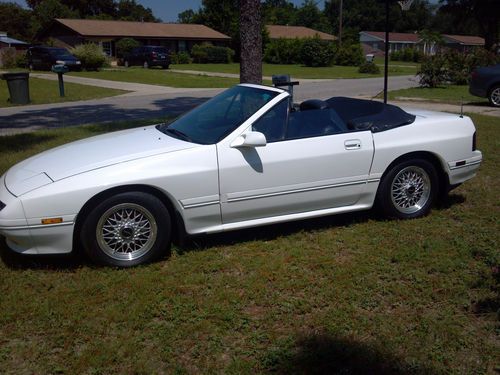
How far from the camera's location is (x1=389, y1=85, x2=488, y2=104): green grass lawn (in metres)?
16.6

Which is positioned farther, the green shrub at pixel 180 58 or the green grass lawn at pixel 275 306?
the green shrub at pixel 180 58

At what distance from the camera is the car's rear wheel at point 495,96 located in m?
14.8

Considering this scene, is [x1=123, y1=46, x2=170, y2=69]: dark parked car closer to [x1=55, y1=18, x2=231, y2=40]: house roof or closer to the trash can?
[x1=55, y1=18, x2=231, y2=40]: house roof

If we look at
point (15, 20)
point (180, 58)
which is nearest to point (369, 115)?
point (180, 58)

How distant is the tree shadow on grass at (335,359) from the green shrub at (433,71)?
2003 cm

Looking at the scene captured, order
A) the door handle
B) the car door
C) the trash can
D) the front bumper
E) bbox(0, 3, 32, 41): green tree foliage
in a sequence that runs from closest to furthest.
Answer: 1. the front bumper
2. the car door
3. the door handle
4. the trash can
5. bbox(0, 3, 32, 41): green tree foliage

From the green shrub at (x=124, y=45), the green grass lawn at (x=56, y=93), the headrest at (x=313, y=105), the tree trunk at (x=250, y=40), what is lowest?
the green grass lawn at (x=56, y=93)

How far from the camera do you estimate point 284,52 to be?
46594mm

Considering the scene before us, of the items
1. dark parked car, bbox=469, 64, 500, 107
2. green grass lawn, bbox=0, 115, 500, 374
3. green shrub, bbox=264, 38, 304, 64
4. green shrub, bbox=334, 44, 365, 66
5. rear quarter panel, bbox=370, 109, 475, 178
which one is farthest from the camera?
green shrub, bbox=264, 38, 304, 64

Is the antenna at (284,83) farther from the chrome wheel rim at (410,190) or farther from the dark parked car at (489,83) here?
the dark parked car at (489,83)

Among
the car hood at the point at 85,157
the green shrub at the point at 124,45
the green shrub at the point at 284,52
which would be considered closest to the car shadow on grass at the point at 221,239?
the car hood at the point at 85,157

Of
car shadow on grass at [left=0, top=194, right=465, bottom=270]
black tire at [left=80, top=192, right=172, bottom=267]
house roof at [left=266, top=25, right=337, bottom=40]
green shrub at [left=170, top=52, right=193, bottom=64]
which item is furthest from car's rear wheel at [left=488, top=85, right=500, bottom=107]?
house roof at [left=266, top=25, right=337, bottom=40]

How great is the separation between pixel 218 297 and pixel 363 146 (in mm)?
2014

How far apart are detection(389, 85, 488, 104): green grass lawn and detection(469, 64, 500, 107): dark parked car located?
64 cm
